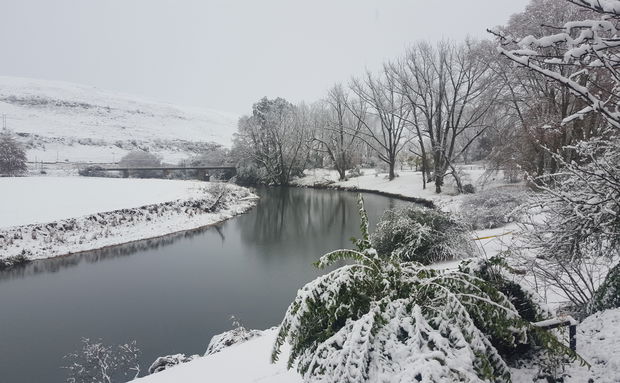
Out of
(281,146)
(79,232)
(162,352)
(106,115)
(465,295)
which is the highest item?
(106,115)

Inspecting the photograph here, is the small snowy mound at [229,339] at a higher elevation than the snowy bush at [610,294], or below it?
below

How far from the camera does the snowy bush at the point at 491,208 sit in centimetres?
1225

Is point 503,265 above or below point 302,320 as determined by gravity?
above

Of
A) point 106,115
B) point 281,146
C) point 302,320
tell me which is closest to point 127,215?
point 302,320

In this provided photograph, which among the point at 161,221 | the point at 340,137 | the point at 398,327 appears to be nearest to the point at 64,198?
the point at 161,221

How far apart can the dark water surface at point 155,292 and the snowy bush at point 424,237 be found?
2640mm

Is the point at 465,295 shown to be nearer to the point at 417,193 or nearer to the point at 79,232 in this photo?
the point at 79,232

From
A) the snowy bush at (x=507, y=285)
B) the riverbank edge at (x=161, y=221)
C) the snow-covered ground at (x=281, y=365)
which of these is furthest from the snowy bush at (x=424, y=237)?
the riverbank edge at (x=161, y=221)

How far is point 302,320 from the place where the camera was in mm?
2293

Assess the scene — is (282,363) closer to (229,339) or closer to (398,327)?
(398,327)

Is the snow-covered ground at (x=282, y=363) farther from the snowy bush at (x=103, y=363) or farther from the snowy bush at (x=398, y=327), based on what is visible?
the snowy bush at (x=103, y=363)

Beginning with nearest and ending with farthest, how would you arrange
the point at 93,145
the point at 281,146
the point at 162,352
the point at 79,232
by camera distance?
the point at 162,352, the point at 79,232, the point at 281,146, the point at 93,145

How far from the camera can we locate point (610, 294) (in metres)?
2.64

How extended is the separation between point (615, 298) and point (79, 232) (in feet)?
57.1
